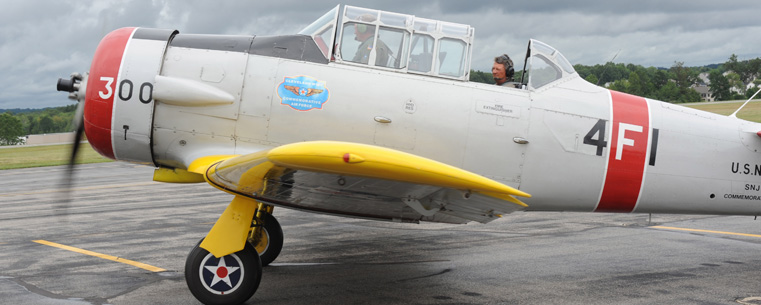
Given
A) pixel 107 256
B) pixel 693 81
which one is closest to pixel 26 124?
pixel 693 81

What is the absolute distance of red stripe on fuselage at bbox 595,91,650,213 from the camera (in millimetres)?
6461

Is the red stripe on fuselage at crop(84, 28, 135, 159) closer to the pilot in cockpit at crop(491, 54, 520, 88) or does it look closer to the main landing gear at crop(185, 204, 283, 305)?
the main landing gear at crop(185, 204, 283, 305)

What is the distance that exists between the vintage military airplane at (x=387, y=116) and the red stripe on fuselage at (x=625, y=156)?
12mm

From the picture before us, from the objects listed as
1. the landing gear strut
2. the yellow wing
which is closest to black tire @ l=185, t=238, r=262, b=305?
the yellow wing

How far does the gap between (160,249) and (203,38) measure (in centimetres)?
299

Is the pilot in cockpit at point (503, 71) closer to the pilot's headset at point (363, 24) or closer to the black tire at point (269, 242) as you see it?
the pilot's headset at point (363, 24)

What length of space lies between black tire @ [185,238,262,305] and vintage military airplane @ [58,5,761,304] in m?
0.08

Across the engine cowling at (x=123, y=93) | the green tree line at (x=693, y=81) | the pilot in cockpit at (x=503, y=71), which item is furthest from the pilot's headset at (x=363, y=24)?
the green tree line at (x=693, y=81)

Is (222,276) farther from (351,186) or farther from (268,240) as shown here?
(268,240)

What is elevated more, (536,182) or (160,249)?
(536,182)

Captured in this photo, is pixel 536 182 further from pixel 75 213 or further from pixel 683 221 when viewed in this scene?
pixel 75 213

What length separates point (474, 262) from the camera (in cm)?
757

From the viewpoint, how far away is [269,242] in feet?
24.2

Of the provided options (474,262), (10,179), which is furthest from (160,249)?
(10,179)
